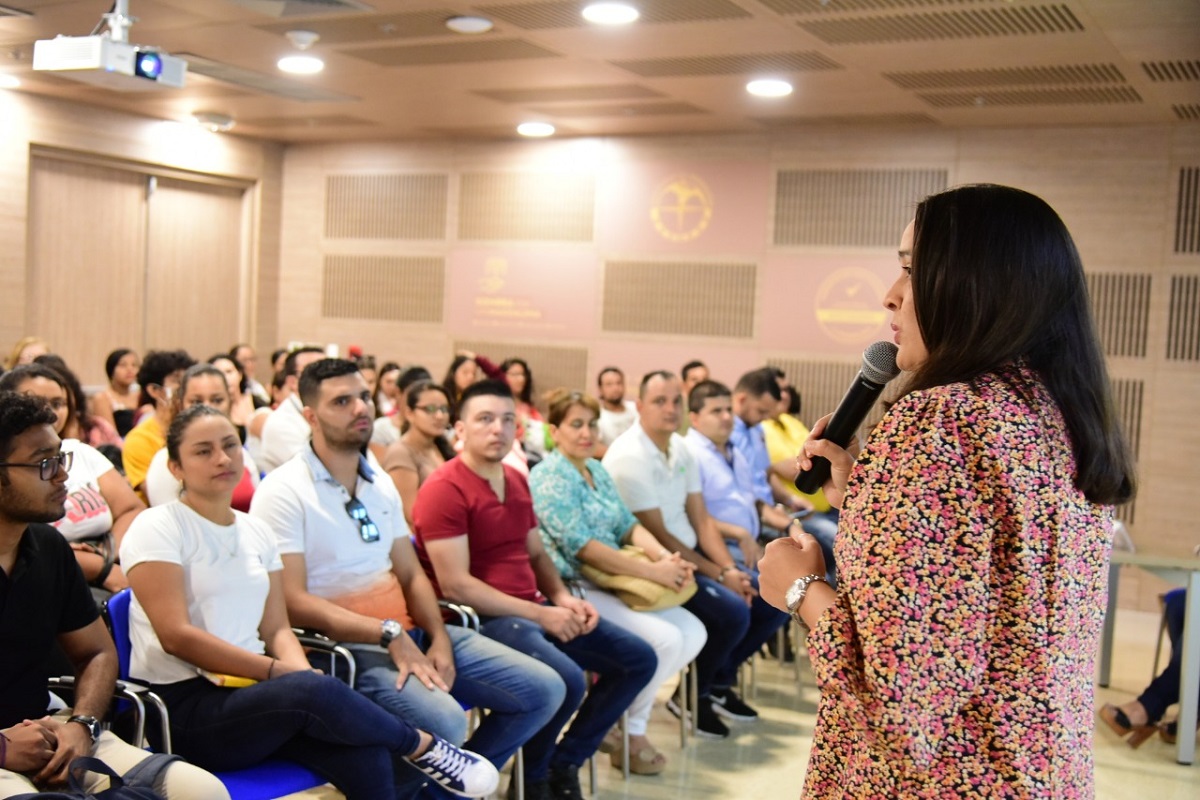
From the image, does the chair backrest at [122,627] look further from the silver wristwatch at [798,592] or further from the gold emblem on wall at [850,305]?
the gold emblem on wall at [850,305]

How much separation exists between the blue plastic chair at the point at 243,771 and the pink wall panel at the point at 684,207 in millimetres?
6981

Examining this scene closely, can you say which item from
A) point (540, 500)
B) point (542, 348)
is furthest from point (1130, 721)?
point (542, 348)

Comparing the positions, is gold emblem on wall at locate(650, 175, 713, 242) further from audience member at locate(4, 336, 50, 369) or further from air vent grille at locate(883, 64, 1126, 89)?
audience member at locate(4, 336, 50, 369)

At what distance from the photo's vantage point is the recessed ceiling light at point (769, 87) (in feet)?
24.4

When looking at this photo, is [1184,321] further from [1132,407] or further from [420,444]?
[420,444]

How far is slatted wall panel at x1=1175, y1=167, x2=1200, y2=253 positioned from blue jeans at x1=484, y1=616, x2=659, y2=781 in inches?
225

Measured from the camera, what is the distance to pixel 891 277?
28.9 feet

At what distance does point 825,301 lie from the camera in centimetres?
920

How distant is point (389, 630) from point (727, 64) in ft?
15.0

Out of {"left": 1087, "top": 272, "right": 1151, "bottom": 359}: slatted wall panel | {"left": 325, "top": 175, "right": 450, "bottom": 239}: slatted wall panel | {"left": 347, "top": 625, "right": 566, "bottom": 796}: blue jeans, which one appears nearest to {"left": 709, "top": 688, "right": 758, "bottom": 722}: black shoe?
{"left": 347, "top": 625, "right": 566, "bottom": 796}: blue jeans

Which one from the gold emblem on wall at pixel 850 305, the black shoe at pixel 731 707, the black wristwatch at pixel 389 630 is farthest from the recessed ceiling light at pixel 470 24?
the gold emblem on wall at pixel 850 305

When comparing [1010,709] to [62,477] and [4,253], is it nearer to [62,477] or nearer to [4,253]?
[62,477]

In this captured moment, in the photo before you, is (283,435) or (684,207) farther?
(684,207)

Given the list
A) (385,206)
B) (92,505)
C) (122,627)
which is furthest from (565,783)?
(385,206)
